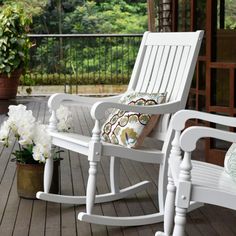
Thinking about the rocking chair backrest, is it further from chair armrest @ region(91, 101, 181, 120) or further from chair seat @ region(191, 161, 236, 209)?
chair seat @ region(191, 161, 236, 209)

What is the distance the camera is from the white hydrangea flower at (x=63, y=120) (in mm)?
3477

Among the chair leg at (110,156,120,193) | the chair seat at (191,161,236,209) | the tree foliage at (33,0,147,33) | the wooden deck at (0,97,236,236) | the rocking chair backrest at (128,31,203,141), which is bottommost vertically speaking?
the wooden deck at (0,97,236,236)

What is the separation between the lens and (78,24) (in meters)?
13.9

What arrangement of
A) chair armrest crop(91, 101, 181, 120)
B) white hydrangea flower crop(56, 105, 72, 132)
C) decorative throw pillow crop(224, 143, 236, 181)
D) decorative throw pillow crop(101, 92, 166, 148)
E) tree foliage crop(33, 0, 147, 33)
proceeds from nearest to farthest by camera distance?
decorative throw pillow crop(224, 143, 236, 181)
chair armrest crop(91, 101, 181, 120)
decorative throw pillow crop(101, 92, 166, 148)
white hydrangea flower crop(56, 105, 72, 132)
tree foliage crop(33, 0, 147, 33)

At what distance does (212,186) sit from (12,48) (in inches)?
266

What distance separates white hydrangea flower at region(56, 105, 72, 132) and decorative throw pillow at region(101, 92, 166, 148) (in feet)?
0.78

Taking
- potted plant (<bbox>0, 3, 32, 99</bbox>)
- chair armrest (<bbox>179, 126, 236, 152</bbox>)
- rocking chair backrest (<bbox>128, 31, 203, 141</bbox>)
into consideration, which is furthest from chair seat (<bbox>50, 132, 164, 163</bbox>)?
potted plant (<bbox>0, 3, 32, 99</bbox>)

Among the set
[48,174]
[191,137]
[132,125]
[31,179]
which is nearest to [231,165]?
[191,137]

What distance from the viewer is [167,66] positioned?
3498 millimetres

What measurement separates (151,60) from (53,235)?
131 centimetres

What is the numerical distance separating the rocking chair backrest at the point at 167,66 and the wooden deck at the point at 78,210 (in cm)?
47

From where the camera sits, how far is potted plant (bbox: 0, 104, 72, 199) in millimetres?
3320

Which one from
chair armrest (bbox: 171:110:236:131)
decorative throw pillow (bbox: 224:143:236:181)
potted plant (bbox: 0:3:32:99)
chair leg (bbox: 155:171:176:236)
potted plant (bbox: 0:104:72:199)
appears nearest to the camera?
decorative throw pillow (bbox: 224:143:236:181)

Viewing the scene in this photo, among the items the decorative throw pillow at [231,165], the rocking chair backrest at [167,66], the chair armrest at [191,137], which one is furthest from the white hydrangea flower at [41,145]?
the chair armrest at [191,137]
